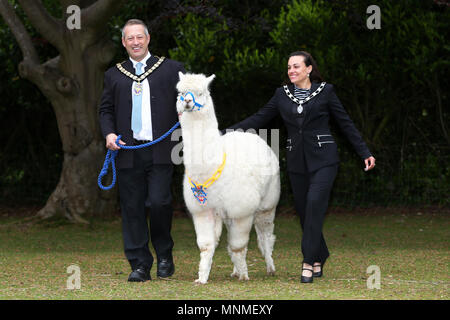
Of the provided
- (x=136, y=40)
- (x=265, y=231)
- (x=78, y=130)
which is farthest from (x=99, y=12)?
(x=265, y=231)

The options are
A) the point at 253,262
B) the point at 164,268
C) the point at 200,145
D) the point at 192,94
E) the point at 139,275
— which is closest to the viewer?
the point at 192,94

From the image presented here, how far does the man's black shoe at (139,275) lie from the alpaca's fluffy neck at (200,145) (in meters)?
Result: 1.00

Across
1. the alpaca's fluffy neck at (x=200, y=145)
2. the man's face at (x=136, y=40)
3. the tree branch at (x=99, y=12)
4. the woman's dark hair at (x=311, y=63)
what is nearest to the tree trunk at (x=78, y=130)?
the tree branch at (x=99, y=12)

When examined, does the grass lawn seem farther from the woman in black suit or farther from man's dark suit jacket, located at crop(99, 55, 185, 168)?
man's dark suit jacket, located at crop(99, 55, 185, 168)

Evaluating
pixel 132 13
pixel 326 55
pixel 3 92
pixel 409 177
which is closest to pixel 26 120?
pixel 3 92

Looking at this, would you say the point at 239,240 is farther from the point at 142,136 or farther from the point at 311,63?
the point at 311,63

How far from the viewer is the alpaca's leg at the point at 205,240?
6660mm

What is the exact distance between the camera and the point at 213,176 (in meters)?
6.61

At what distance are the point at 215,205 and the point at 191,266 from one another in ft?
5.91

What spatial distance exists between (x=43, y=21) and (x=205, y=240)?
6342 millimetres

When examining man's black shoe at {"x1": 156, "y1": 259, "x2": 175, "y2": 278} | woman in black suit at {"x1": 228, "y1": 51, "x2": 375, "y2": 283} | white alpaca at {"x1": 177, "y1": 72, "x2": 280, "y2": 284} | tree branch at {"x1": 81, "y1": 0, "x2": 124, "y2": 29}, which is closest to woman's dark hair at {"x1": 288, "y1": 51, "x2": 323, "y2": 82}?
woman in black suit at {"x1": 228, "y1": 51, "x2": 375, "y2": 283}

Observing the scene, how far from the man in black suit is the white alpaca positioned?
32 centimetres

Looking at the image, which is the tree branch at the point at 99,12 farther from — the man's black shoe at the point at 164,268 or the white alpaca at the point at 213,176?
the man's black shoe at the point at 164,268

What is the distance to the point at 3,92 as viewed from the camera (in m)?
15.3
